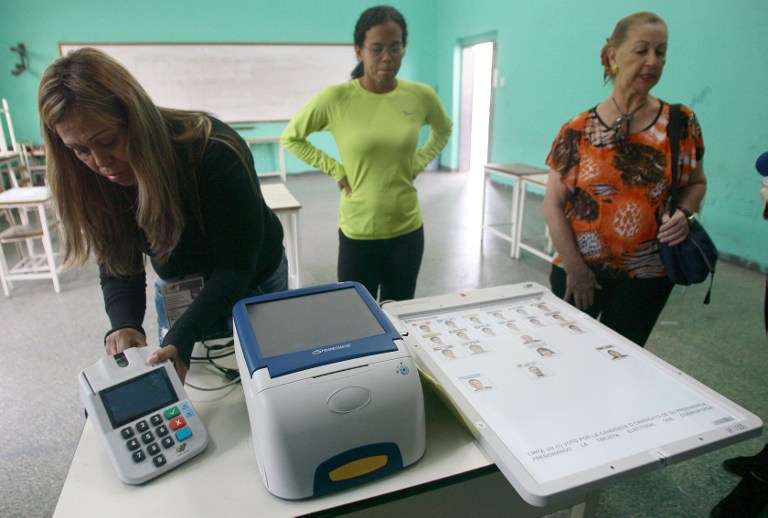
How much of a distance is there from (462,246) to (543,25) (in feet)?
8.87

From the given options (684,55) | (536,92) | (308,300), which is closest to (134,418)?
(308,300)

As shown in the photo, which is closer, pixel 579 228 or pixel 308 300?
pixel 308 300

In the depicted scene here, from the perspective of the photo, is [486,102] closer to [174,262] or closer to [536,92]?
[536,92]

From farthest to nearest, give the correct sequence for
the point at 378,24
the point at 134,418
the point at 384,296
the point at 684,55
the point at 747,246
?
the point at 684,55, the point at 747,246, the point at 384,296, the point at 378,24, the point at 134,418

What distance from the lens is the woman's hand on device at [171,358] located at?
807 millimetres

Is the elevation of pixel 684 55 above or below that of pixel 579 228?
above

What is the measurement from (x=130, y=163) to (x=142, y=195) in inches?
2.6

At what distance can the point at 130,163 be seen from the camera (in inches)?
34.8

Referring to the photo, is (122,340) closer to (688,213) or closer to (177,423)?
(177,423)

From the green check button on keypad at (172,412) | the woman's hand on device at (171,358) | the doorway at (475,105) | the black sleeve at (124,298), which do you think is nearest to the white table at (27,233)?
the black sleeve at (124,298)

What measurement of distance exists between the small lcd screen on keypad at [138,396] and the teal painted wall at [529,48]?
3796 millimetres

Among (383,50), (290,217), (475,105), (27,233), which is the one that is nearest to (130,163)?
(383,50)

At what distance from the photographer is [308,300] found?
2.84ft

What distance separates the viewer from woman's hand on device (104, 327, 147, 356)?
95 centimetres
